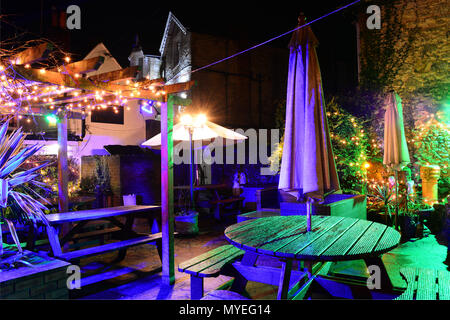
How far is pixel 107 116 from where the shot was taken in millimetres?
16078

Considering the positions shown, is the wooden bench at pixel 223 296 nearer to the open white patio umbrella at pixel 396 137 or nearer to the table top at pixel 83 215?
the table top at pixel 83 215

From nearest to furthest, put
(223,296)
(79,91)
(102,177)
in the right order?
1. (223,296)
2. (79,91)
3. (102,177)

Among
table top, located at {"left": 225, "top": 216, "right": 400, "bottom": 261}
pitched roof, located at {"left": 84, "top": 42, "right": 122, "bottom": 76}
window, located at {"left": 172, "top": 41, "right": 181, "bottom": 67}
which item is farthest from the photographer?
pitched roof, located at {"left": 84, "top": 42, "right": 122, "bottom": 76}

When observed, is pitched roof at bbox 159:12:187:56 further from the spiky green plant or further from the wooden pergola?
the spiky green plant

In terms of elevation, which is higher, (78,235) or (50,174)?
(50,174)

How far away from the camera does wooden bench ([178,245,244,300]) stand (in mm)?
2957

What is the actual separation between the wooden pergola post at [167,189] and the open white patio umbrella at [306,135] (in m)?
1.90

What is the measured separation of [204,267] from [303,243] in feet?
3.50

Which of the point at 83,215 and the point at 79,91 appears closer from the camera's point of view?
the point at 83,215

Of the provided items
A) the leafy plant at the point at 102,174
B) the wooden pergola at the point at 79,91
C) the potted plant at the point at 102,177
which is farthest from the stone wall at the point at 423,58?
the leafy plant at the point at 102,174

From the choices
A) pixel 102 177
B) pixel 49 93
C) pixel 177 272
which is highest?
pixel 49 93

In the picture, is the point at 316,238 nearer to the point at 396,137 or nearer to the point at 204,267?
the point at 204,267
